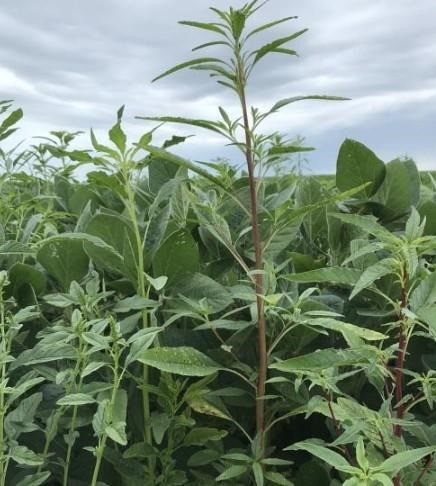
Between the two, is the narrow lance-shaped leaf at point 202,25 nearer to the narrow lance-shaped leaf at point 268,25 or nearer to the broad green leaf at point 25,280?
the narrow lance-shaped leaf at point 268,25

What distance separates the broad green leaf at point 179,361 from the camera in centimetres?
131

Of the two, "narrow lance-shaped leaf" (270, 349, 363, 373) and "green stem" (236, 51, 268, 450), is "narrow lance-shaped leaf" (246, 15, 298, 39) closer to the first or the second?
"green stem" (236, 51, 268, 450)

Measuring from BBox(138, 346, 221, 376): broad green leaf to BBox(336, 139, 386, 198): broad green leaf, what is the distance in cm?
83

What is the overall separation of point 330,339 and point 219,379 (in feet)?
0.97

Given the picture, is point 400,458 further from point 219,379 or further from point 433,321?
point 219,379

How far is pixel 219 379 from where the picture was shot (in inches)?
66.6

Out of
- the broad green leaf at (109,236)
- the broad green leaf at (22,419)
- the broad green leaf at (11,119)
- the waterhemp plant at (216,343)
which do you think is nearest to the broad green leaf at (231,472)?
the waterhemp plant at (216,343)

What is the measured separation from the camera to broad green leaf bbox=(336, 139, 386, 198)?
1992 mm

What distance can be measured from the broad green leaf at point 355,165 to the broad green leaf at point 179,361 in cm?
83

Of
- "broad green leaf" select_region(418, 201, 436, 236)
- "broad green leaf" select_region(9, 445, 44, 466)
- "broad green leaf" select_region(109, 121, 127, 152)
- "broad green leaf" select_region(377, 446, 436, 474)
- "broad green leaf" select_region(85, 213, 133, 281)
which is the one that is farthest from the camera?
"broad green leaf" select_region(418, 201, 436, 236)

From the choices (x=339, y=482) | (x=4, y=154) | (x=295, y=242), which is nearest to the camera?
(x=339, y=482)

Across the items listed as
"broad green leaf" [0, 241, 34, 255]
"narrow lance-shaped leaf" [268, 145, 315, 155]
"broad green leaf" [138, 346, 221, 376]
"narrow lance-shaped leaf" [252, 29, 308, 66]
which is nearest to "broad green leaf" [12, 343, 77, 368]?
"broad green leaf" [138, 346, 221, 376]

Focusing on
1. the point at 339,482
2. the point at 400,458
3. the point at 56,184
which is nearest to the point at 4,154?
the point at 56,184

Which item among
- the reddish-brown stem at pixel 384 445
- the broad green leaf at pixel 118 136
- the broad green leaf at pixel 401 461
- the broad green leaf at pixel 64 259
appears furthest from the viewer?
the broad green leaf at pixel 64 259
